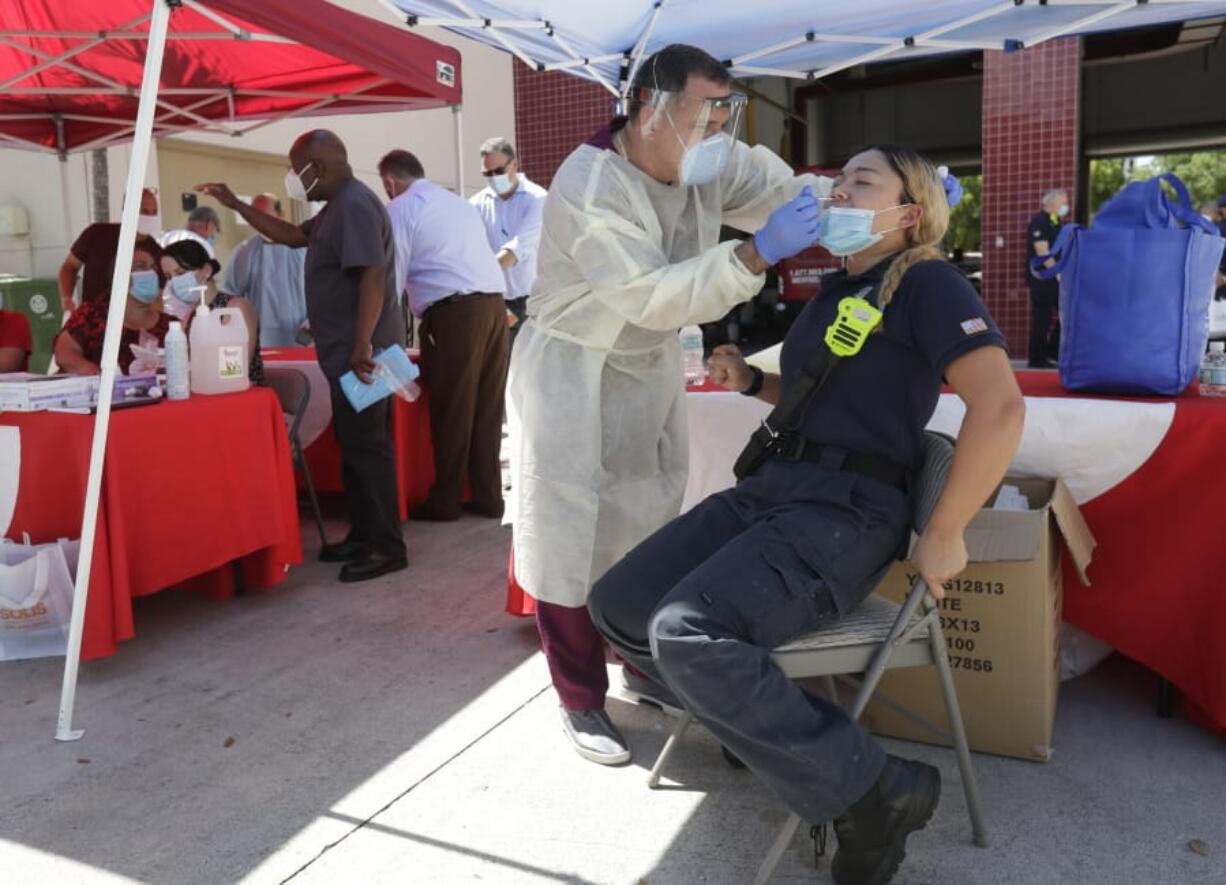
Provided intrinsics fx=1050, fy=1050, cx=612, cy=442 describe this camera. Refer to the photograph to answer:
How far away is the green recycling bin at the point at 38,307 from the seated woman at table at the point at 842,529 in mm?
6799

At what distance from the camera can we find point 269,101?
5871 millimetres

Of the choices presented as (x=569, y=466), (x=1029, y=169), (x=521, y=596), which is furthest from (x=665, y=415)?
(x=1029, y=169)

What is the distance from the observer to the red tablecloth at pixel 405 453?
16.2ft

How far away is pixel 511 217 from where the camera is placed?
611 cm

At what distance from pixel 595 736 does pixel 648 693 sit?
1.14 feet

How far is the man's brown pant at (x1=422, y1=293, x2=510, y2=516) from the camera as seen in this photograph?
15.9 feet

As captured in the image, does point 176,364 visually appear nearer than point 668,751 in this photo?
No

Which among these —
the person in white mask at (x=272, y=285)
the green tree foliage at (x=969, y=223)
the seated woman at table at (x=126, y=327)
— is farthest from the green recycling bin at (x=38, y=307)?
the green tree foliage at (x=969, y=223)

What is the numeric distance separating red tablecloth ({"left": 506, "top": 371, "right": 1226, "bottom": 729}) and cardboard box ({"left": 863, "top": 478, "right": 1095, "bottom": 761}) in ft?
0.52

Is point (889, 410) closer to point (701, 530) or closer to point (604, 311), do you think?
point (701, 530)

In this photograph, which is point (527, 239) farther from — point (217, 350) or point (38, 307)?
point (38, 307)

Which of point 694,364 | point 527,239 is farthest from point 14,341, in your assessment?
point 694,364

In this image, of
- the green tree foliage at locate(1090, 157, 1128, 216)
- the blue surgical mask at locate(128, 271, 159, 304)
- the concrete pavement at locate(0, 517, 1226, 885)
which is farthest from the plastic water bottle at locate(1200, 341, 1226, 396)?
the green tree foliage at locate(1090, 157, 1128, 216)

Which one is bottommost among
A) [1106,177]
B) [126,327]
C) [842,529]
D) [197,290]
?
[842,529]
